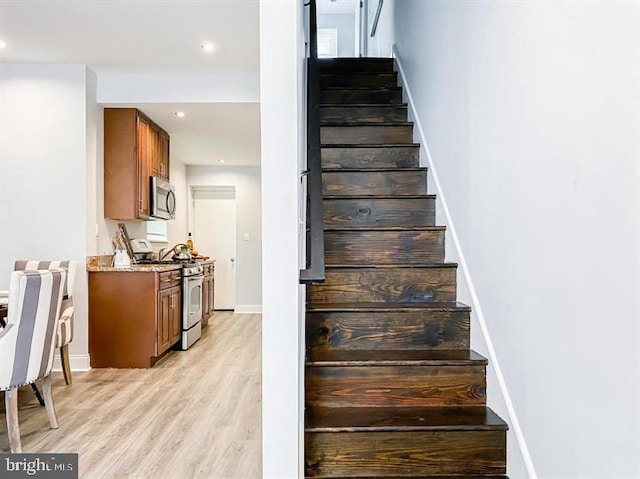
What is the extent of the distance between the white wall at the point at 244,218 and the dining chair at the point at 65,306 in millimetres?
3768

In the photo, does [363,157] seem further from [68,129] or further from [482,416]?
[68,129]

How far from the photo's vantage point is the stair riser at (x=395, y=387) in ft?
6.50

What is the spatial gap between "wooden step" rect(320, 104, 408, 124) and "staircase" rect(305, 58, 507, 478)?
0.10 metres

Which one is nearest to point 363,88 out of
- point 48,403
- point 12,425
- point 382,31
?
point 382,31

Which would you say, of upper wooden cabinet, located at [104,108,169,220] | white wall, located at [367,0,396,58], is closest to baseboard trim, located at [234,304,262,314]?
upper wooden cabinet, located at [104,108,169,220]

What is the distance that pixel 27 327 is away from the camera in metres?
2.44

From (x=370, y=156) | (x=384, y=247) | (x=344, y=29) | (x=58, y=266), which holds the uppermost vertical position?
(x=344, y=29)

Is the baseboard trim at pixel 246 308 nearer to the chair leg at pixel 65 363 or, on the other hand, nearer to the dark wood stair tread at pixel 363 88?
the chair leg at pixel 65 363

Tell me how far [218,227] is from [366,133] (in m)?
4.96

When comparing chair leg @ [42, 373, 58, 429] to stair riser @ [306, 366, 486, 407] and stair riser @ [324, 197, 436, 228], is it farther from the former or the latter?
stair riser @ [324, 197, 436, 228]

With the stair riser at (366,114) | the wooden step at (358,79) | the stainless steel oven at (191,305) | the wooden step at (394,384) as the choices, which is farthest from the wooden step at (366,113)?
the stainless steel oven at (191,305)

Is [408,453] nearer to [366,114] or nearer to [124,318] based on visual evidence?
[366,114]

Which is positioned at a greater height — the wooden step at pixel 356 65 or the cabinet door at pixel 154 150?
the wooden step at pixel 356 65

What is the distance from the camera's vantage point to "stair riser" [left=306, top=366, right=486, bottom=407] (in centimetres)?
198
